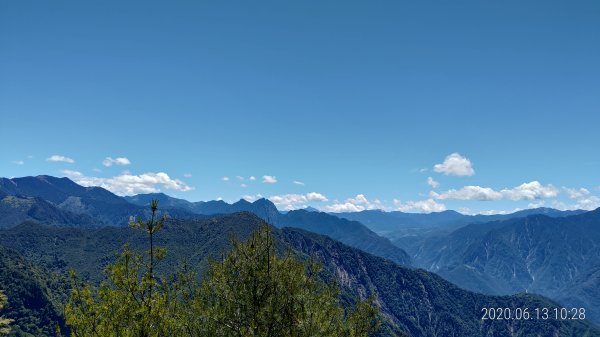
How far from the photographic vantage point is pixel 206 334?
2573 centimetres

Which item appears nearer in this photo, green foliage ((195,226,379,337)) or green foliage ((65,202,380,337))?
green foliage ((65,202,380,337))

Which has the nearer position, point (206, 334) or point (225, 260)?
point (206, 334)

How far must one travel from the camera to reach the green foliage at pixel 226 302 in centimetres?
2088

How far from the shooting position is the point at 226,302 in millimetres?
26531

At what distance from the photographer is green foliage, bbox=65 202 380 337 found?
2088cm

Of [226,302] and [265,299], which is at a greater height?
[265,299]

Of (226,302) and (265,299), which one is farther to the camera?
(226,302)

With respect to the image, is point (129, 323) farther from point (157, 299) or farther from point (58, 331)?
point (58, 331)

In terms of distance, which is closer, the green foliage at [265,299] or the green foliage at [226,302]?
the green foliage at [226,302]

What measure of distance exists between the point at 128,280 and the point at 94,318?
228cm

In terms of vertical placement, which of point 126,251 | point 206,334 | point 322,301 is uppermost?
point 126,251

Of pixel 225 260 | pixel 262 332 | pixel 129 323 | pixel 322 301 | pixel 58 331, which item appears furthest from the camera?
pixel 225 260

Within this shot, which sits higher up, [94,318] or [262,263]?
[262,263]

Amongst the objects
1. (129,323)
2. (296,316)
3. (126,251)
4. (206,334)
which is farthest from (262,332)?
(126,251)
